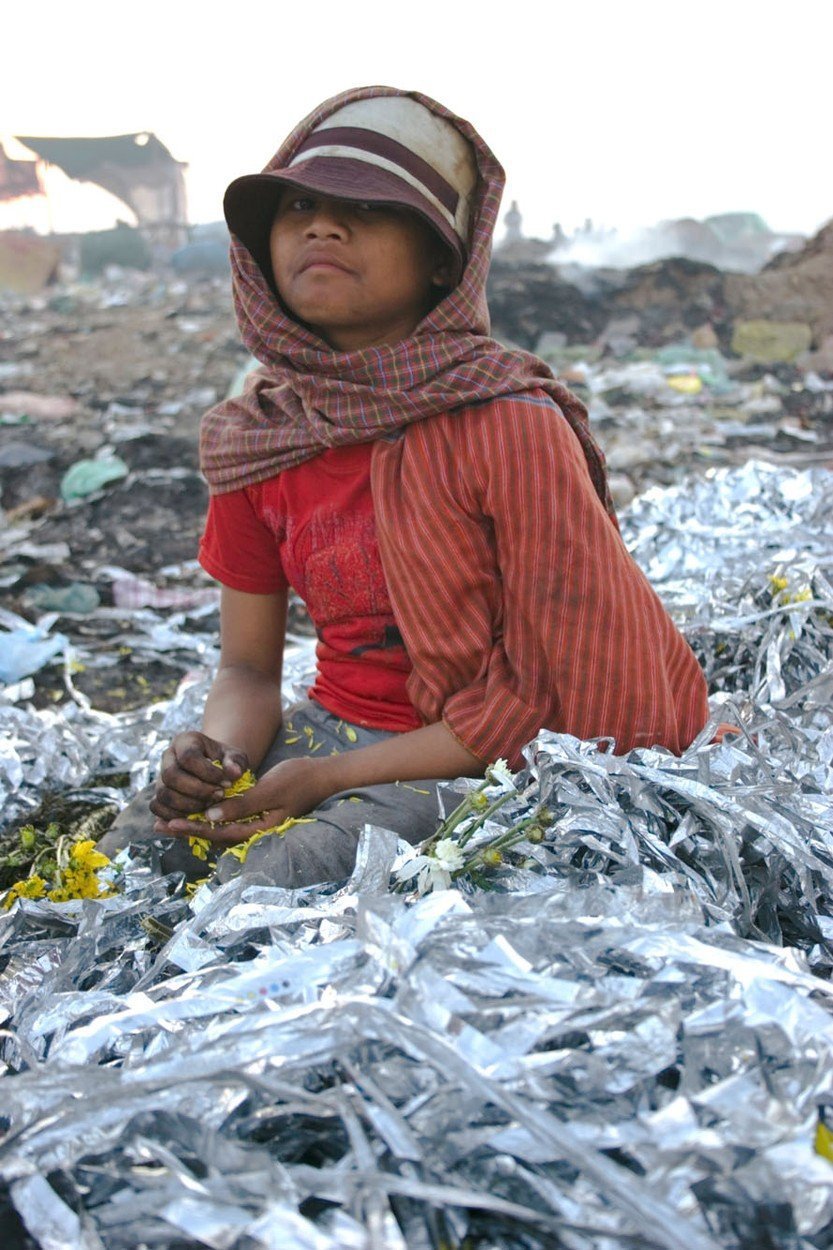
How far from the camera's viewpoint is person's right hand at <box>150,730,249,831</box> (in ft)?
5.30

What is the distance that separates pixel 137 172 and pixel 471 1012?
72.6ft

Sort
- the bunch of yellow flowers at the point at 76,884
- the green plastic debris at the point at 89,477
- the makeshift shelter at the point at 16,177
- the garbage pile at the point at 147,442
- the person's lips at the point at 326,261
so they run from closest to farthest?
the person's lips at the point at 326,261 → the bunch of yellow flowers at the point at 76,884 → the garbage pile at the point at 147,442 → the green plastic debris at the point at 89,477 → the makeshift shelter at the point at 16,177

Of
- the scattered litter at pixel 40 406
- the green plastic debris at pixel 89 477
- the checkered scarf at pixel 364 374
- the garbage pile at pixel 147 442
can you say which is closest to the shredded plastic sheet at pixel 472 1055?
the checkered scarf at pixel 364 374

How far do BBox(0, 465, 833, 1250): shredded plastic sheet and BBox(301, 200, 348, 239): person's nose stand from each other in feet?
2.85

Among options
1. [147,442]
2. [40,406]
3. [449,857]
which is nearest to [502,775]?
[449,857]

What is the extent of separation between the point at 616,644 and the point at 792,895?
1.46ft

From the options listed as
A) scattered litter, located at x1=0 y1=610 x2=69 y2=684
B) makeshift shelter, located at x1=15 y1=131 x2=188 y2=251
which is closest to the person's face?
scattered litter, located at x1=0 y1=610 x2=69 y2=684

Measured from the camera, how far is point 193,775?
1.62 metres

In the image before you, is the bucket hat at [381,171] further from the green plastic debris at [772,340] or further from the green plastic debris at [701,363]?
the green plastic debris at [772,340]

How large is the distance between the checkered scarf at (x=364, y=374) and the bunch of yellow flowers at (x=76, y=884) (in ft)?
2.33

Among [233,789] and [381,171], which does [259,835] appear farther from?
[381,171]

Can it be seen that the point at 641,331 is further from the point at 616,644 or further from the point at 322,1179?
the point at 322,1179

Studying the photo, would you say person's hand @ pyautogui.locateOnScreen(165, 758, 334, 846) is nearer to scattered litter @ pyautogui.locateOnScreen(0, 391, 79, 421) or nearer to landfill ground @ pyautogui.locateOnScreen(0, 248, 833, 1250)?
landfill ground @ pyautogui.locateOnScreen(0, 248, 833, 1250)

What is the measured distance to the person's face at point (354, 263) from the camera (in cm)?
170
